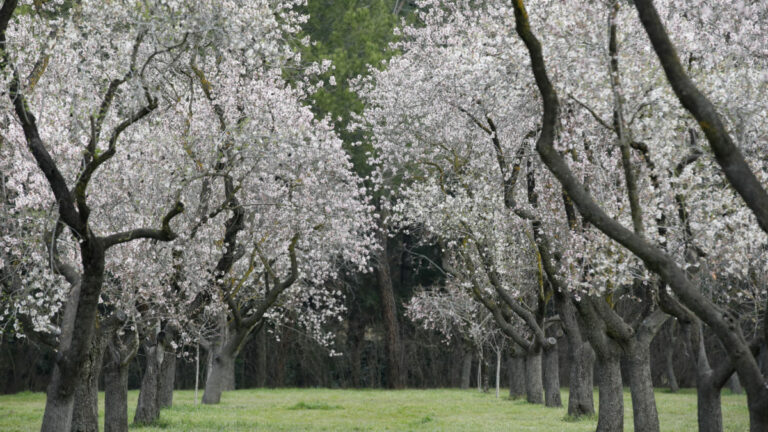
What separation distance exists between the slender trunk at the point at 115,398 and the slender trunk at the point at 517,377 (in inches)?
755

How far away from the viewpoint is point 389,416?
2252 cm

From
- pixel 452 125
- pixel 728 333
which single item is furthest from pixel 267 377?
pixel 728 333

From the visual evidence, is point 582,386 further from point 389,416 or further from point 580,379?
point 389,416

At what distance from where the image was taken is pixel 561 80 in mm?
10672

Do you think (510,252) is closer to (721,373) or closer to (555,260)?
(555,260)

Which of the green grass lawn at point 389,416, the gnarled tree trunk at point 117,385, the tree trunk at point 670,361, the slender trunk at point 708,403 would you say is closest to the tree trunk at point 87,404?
the gnarled tree trunk at point 117,385

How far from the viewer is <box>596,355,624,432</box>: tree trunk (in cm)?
1533

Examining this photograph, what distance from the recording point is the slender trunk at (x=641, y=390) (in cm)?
1380

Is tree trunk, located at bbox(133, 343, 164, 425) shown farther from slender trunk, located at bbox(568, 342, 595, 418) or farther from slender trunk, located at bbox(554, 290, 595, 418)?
slender trunk, located at bbox(568, 342, 595, 418)

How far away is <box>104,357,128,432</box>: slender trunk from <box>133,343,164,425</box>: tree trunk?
2262mm

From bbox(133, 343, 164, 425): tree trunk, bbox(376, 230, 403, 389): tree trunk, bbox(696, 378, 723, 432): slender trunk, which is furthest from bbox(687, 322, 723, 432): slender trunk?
bbox(376, 230, 403, 389): tree trunk

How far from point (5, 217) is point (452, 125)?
36.0ft

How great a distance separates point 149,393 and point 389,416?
7.11 m

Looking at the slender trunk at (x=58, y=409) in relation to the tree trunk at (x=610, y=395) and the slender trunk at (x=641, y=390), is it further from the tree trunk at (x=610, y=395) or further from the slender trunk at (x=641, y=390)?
the tree trunk at (x=610, y=395)
